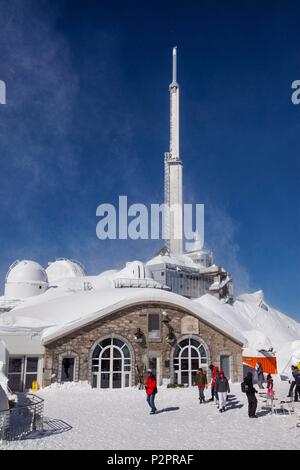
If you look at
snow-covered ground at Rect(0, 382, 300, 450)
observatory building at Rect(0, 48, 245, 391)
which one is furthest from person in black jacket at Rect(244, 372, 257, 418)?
observatory building at Rect(0, 48, 245, 391)

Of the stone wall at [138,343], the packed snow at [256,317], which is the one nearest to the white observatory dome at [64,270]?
the packed snow at [256,317]

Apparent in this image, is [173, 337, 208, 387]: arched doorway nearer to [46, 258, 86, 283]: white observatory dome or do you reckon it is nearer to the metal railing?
the metal railing

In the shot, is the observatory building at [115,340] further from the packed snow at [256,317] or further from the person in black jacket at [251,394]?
the packed snow at [256,317]

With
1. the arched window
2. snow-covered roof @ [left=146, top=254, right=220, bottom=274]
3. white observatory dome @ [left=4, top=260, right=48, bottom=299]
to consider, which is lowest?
the arched window

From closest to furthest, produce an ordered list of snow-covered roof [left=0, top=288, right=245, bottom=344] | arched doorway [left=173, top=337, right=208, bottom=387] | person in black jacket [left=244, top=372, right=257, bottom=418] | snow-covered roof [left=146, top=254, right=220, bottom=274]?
person in black jacket [left=244, top=372, right=257, bottom=418]
snow-covered roof [left=0, top=288, right=245, bottom=344]
arched doorway [left=173, top=337, right=208, bottom=387]
snow-covered roof [left=146, top=254, right=220, bottom=274]

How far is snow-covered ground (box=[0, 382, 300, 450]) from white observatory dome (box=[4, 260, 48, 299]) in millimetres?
35546

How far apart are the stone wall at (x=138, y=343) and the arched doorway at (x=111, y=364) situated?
1.12 ft

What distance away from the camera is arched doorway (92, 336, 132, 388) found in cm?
2300

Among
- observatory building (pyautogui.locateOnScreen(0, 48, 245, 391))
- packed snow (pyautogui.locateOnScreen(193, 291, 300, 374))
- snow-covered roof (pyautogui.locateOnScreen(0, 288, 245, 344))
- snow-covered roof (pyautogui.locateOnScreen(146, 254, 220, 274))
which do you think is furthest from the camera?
snow-covered roof (pyautogui.locateOnScreen(146, 254, 220, 274))

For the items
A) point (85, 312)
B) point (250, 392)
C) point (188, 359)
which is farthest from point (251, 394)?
point (85, 312)

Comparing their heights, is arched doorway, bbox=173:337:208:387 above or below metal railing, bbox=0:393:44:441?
above

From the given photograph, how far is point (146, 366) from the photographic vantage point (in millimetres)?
23812
